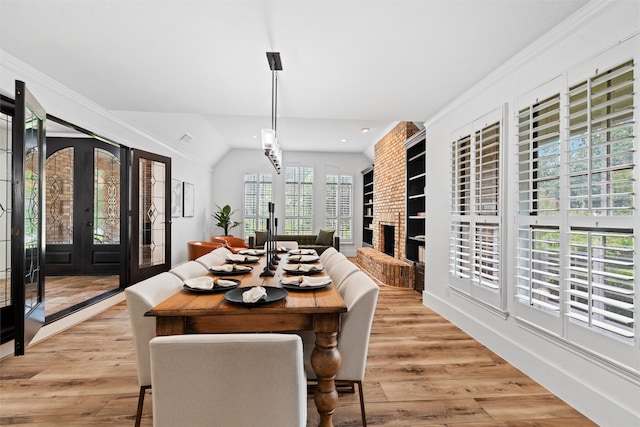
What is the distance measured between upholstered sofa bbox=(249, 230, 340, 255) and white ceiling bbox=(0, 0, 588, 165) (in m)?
3.77

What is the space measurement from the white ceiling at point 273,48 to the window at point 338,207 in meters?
5.28

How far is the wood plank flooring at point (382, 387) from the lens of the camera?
6.15ft

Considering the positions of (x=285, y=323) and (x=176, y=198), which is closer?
(x=285, y=323)

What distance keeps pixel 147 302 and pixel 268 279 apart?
87 centimetres

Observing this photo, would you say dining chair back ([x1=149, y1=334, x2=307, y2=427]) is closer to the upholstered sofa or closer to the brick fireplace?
the brick fireplace

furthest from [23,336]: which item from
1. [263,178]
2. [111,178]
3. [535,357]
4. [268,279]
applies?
[263,178]

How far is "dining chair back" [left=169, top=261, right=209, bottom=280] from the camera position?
224 centimetres

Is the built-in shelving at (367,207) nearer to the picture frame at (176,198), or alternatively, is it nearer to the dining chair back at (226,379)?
the picture frame at (176,198)

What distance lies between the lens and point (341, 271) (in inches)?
96.7

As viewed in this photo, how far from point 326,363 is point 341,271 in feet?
3.03

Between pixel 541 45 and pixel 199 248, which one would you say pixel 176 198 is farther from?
pixel 541 45

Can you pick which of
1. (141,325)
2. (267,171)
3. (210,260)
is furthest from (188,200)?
(141,325)

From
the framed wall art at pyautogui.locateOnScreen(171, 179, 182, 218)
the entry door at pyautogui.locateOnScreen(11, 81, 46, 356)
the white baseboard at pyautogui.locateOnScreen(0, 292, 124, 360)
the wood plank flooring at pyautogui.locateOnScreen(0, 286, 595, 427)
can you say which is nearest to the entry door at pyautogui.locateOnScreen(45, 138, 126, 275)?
the framed wall art at pyautogui.locateOnScreen(171, 179, 182, 218)

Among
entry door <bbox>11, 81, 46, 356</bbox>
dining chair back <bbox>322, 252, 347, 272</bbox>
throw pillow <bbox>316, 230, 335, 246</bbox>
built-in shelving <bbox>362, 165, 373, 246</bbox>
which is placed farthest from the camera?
built-in shelving <bbox>362, 165, 373, 246</bbox>
